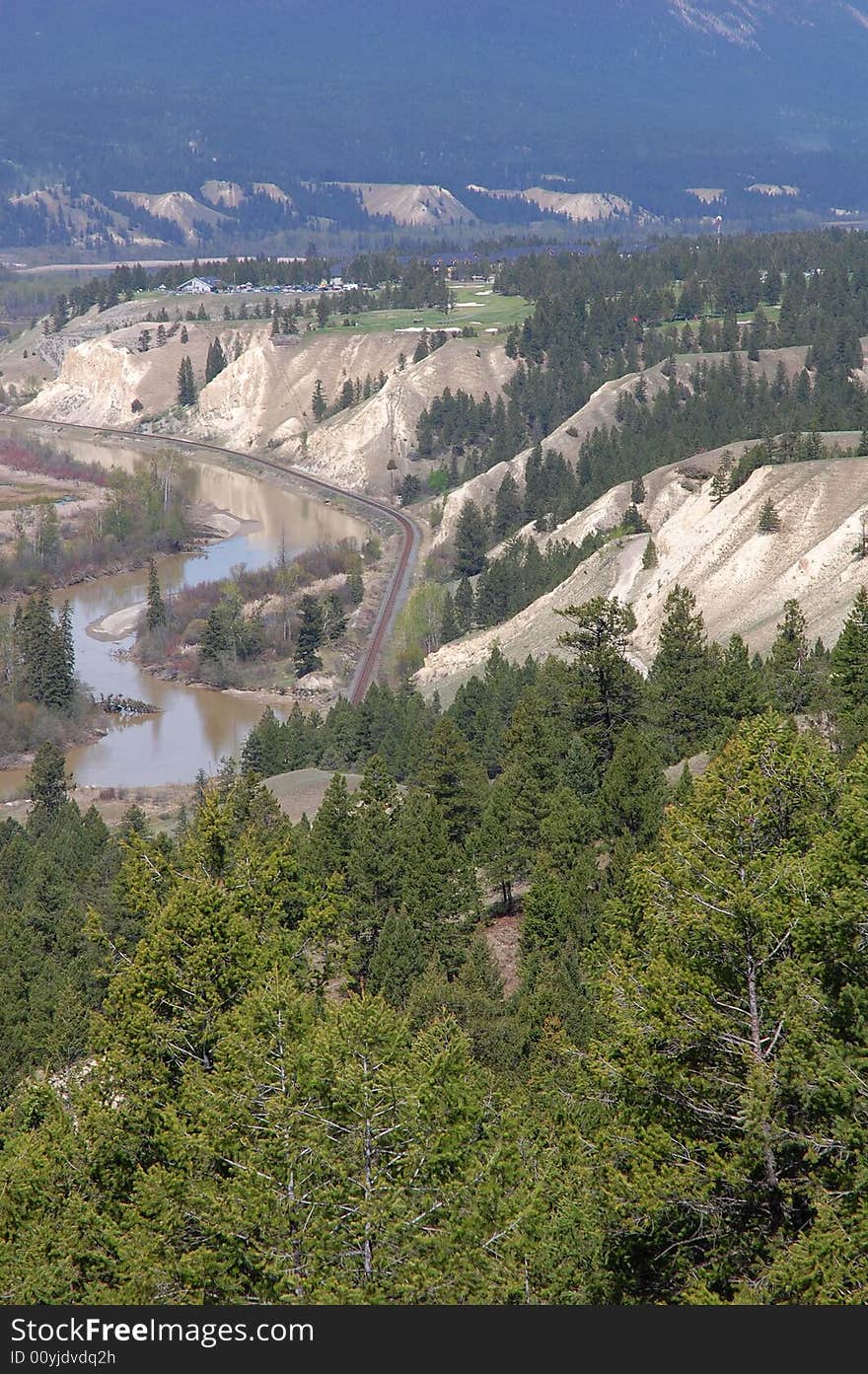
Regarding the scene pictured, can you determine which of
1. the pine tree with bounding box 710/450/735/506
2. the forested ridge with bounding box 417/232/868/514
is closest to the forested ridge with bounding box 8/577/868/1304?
the pine tree with bounding box 710/450/735/506

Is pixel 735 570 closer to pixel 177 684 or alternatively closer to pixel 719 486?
pixel 719 486

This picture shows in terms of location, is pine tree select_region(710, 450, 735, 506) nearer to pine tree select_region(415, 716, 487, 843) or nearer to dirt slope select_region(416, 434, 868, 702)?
dirt slope select_region(416, 434, 868, 702)

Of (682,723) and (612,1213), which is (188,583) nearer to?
(682,723)

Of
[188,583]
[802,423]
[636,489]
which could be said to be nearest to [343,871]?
[636,489]

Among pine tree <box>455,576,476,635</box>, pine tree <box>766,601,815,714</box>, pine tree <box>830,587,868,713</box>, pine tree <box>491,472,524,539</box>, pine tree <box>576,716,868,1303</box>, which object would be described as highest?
pine tree <box>576,716,868,1303</box>

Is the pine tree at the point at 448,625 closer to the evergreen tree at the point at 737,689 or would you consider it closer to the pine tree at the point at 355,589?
the pine tree at the point at 355,589

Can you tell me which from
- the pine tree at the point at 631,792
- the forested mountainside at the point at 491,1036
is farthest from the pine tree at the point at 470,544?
the pine tree at the point at 631,792
